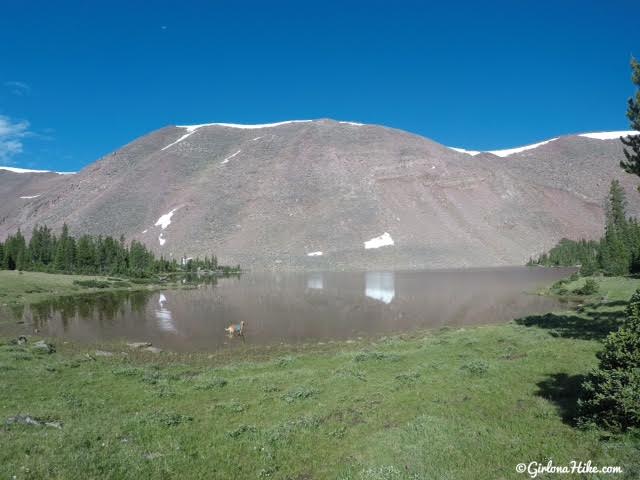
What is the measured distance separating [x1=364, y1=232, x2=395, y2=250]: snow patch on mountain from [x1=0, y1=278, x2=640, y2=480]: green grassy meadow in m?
158

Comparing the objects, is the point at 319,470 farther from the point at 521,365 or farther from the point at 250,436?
the point at 521,365

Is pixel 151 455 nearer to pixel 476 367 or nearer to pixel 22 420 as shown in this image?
pixel 22 420

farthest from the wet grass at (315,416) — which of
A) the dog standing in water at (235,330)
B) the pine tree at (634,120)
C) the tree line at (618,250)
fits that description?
the tree line at (618,250)

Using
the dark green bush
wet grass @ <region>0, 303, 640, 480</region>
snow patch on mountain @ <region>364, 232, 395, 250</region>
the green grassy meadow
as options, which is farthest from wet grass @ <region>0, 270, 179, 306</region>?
snow patch on mountain @ <region>364, 232, 395, 250</region>

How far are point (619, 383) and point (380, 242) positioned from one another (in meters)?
176

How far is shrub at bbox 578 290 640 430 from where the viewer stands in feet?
30.7

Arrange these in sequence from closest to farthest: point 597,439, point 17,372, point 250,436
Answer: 1. point 597,439
2. point 250,436
3. point 17,372

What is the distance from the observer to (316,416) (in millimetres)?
13961

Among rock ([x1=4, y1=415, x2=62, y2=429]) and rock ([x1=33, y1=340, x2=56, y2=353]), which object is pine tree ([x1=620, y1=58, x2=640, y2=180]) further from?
rock ([x1=33, y1=340, x2=56, y2=353])

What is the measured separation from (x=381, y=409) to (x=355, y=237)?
175611mm

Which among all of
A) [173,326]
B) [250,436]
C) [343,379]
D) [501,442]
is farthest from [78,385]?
[173,326]

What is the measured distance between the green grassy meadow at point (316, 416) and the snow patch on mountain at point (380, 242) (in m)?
158

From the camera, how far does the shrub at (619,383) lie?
9.36 meters

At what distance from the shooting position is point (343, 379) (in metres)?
18.8
